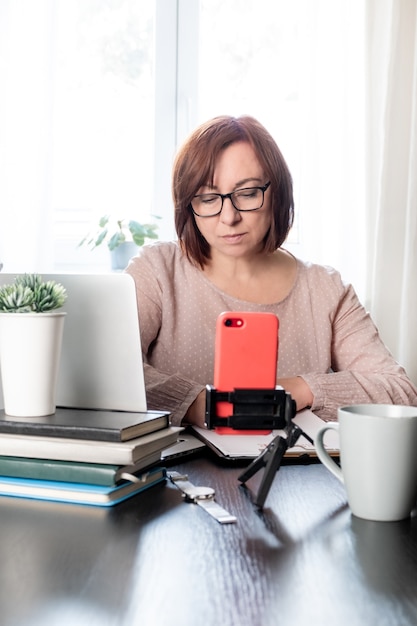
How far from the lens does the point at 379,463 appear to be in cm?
84

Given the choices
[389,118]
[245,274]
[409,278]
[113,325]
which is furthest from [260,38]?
[113,325]

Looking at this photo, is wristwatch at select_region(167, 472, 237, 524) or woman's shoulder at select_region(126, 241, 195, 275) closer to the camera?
wristwatch at select_region(167, 472, 237, 524)

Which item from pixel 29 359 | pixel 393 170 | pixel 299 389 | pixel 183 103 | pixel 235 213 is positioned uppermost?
pixel 183 103

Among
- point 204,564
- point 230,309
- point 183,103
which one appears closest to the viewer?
point 204,564

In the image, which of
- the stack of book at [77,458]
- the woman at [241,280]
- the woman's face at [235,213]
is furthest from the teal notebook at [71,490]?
the woman's face at [235,213]

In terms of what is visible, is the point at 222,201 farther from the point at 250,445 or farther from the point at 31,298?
the point at 31,298

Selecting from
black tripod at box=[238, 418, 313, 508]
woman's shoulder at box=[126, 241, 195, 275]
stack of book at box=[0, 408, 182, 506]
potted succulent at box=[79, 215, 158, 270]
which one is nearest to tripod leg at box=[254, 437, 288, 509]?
black tripod at box=[238, 418, 313, 508]

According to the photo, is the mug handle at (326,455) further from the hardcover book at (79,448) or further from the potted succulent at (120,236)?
the potted succulent at (120,236)

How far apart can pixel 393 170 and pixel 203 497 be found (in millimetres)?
2095

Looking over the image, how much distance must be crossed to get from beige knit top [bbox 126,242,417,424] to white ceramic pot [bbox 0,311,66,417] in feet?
2.49

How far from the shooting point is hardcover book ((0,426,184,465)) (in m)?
0.90

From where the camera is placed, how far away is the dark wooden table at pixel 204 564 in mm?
626

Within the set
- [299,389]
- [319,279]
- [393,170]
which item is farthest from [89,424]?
[393,170]

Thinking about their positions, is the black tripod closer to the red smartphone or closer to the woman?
the red smartphone
